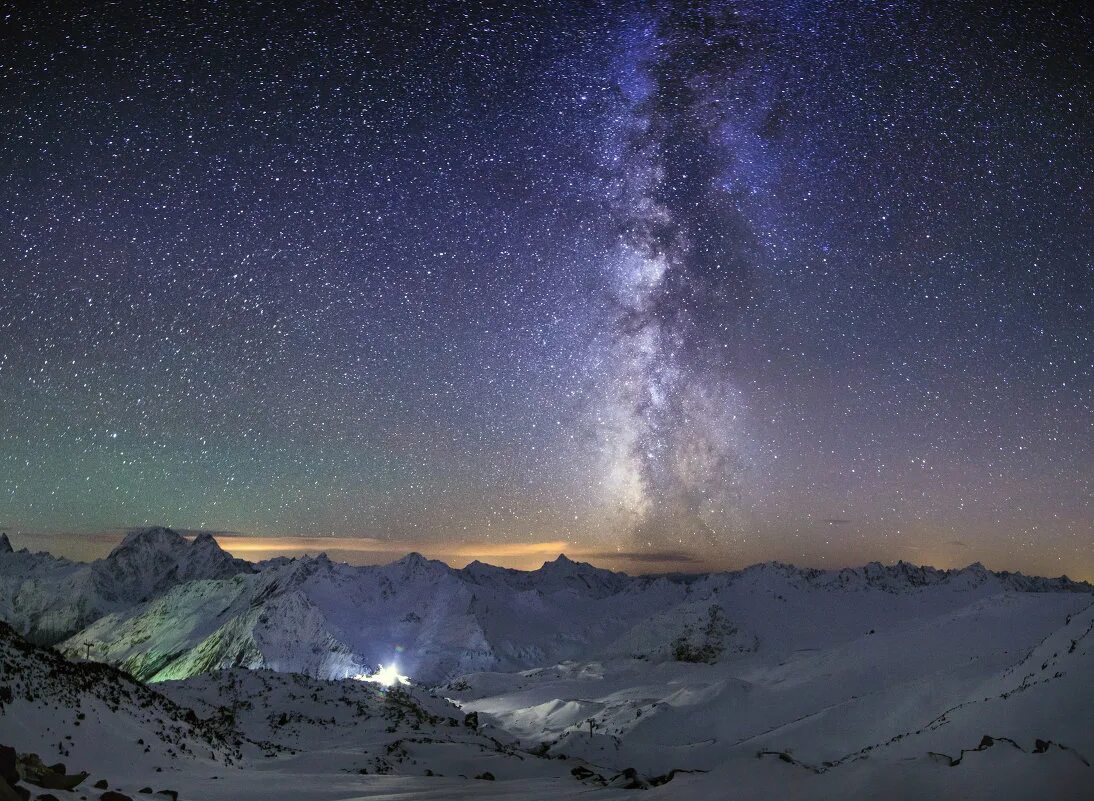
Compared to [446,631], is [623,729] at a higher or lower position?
higher

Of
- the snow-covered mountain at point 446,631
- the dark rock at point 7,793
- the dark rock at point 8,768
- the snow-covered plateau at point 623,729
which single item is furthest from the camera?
the snow-covered mountain at point 446,631

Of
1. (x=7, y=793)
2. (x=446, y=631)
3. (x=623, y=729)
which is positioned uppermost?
(x=7, y=793)

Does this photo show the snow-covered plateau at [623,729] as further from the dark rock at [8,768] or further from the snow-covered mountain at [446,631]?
the snow-covered mountain at [446,631]

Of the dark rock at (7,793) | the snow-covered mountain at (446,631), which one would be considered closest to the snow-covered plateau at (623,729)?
the dark rock at (7,793)

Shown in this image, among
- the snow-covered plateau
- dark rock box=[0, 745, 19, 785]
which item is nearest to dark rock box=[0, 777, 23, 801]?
dark rock box=[0, 745, 19, 785]

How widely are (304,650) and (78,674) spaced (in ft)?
355

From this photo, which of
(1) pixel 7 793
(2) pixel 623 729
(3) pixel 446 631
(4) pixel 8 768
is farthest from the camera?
(3) pixel 446 631

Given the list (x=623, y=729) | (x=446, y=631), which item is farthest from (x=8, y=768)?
(x=446, y=631)

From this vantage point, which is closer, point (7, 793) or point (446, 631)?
point (7, 793)

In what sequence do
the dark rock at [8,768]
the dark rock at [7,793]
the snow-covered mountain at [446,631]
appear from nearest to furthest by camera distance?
the dark rock at [7,793], the dark rock at [8,768], the snow-covered mountain at [446,631]

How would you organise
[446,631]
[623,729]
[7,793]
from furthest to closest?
1. [446,631]
2. [623,729]
3. [7,793]

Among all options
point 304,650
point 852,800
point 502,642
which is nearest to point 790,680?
point 852,800

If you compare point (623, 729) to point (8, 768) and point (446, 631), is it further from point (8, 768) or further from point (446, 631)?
point (446, 631)

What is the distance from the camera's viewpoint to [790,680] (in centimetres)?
7094
